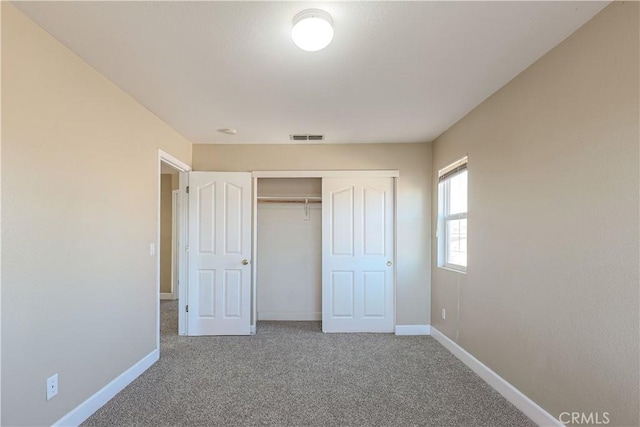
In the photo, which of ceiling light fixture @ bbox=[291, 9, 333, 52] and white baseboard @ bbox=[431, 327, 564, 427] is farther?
white baseboard @ bbox=[431, 327, 564, 427]

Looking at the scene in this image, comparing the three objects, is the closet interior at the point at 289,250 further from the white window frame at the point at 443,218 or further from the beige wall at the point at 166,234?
the beige wall at the point at 166,234

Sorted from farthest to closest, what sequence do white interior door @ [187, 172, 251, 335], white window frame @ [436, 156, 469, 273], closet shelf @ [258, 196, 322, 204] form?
closet shelf @ [258, 196, 322, 204], white interior door @ [187, 172, 251, 335], white window frame @ [436, 156, 469, 273]

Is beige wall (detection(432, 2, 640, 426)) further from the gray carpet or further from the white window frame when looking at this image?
the white window frame

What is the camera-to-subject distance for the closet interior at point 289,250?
15.9 ft

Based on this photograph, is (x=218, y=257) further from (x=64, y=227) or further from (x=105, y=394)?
(x=64, y=227)

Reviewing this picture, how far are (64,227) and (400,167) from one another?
11.4 ft

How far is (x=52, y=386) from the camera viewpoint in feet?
6.56

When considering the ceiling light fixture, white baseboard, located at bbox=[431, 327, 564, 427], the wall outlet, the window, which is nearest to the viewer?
the ceiling light fixture

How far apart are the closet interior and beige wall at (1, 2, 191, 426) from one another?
200 cm

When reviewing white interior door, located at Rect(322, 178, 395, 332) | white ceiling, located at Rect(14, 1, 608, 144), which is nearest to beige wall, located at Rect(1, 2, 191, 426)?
white ceiling, located at Rect(14, 1, 608, 144)

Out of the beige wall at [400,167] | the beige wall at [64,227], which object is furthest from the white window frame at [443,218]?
the beige wall at [64,227]

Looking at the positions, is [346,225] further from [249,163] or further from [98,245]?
[98,245]

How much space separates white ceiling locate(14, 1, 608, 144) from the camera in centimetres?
174

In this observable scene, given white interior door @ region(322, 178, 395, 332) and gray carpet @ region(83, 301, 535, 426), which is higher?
white interior door @ region(322, 178, 395, 332)
